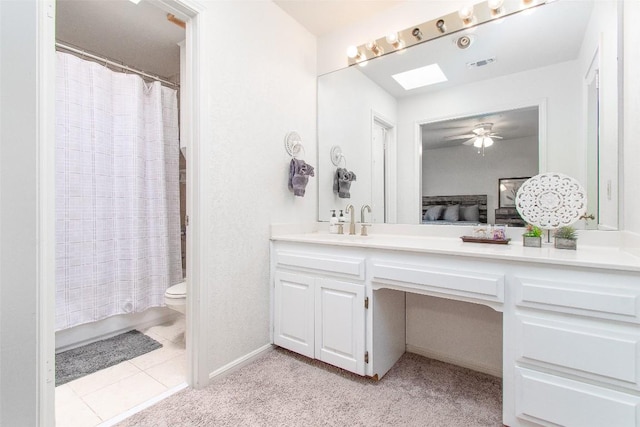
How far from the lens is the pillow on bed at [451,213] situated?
1.92 meters

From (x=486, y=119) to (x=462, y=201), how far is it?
0.51 meters

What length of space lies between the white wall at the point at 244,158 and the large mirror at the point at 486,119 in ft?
1.52

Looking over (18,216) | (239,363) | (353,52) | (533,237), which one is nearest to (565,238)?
(533,237)

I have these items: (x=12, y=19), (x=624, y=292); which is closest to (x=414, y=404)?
(x=624, y=292)

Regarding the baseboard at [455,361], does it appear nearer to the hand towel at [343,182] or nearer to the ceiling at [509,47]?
the hand towel at [343,182]

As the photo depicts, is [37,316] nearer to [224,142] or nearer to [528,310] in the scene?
[224,142]

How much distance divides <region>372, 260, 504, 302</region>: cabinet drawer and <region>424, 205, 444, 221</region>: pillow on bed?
1.98ft

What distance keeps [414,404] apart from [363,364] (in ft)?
1.00

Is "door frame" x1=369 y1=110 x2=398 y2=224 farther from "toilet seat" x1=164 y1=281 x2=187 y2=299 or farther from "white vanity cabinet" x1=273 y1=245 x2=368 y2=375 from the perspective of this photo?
"toilet seat" x1=164 y1=281 x2=187 y2=299

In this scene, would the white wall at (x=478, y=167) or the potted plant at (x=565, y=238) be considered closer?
the potted plant at (x=565, y=238)

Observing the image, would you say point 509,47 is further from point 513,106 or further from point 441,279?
point 441,279

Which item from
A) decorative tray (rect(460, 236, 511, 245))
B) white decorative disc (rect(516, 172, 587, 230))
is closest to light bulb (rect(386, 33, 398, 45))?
white decorative disc (rect(516, 172, 587, 230))

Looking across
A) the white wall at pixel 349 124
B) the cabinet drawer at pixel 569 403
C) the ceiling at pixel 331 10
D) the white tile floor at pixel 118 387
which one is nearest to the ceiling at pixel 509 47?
the white wall at pixel 349 124

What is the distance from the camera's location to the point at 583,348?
3.71ft
